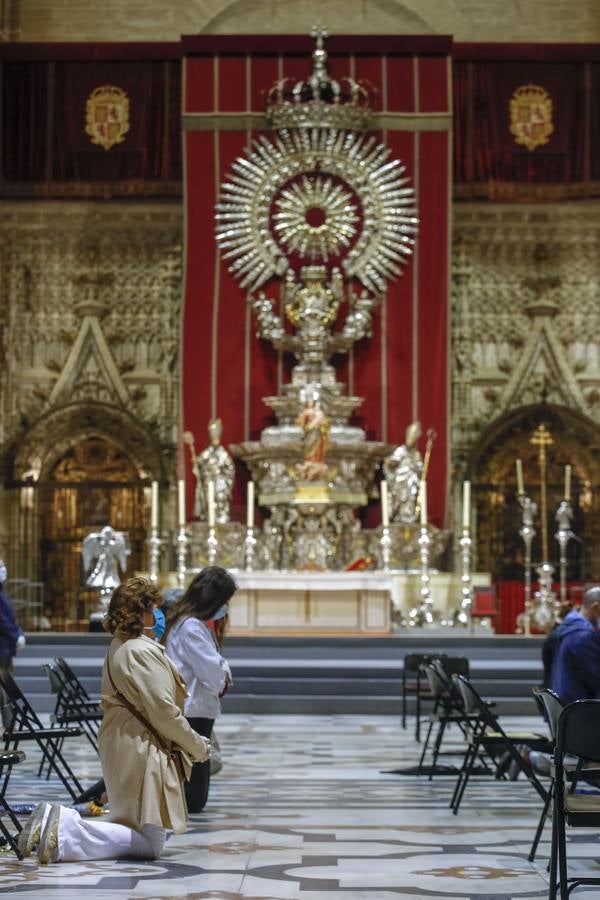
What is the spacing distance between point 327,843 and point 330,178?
15743mm

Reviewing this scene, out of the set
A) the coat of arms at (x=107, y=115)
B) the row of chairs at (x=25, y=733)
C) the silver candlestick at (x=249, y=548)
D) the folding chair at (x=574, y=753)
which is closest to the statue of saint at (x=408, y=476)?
the silver candlestick at (x=249, y=548)

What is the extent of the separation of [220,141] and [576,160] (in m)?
5.17

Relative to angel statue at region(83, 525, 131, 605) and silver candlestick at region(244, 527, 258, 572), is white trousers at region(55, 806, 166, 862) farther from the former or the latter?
silver candlestick at region(244, 527, 258, 572)

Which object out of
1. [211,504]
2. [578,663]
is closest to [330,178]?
[211,504]

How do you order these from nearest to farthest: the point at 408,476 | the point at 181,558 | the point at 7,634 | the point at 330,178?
the point at 7,634
the point at 181,558
the point at 408,476
the point at 330,178

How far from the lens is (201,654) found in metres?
8.16

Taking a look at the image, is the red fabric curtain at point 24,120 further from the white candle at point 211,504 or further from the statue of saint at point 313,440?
the statue of saint at point 313,440

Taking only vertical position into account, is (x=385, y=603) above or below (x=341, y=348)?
below

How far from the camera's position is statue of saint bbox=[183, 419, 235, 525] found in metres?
20.6

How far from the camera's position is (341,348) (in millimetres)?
21516

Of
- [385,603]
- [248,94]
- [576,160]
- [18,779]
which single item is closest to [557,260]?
[576,160]

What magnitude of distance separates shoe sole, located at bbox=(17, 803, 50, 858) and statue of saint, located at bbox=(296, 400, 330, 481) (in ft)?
42.9

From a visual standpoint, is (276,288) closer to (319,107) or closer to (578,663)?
(319,107)

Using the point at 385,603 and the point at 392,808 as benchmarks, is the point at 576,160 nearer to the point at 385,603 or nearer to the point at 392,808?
the point at 385,603
